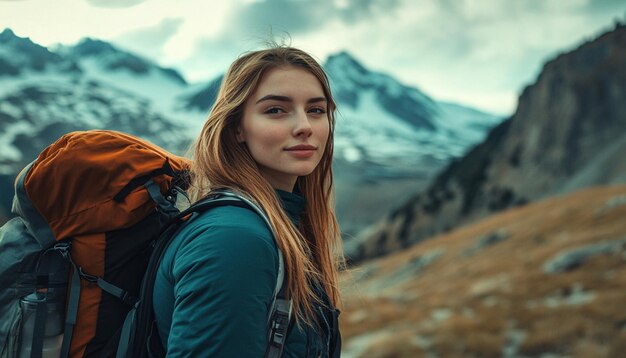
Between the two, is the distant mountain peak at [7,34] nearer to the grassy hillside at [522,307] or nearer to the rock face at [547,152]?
the grassy hillside at [522,307]

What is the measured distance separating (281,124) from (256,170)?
0.22m

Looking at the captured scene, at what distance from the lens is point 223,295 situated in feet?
5.52

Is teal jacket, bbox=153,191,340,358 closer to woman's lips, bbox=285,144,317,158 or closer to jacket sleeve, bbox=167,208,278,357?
jacket sleeve, bbox=167,208,278,357

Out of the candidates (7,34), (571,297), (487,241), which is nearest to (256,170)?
(7,34)

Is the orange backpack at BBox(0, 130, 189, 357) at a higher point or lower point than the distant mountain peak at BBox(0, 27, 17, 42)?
lower

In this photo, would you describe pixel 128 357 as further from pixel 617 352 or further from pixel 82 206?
pixel 617 352

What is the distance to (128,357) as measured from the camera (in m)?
1.98

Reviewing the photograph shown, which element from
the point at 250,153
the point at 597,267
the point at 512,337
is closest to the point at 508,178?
the point at 597,267

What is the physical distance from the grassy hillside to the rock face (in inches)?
1395

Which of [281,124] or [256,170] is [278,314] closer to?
[256,170]

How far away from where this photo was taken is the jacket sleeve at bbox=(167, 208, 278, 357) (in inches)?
66.2

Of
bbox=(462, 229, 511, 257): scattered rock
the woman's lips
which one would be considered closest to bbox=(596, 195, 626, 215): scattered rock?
bbox=(462, 229, 511, 257): scattered rock

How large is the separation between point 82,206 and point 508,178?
253 ft

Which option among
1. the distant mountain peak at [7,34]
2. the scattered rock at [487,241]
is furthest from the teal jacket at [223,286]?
the scattered rock at [487,241]
